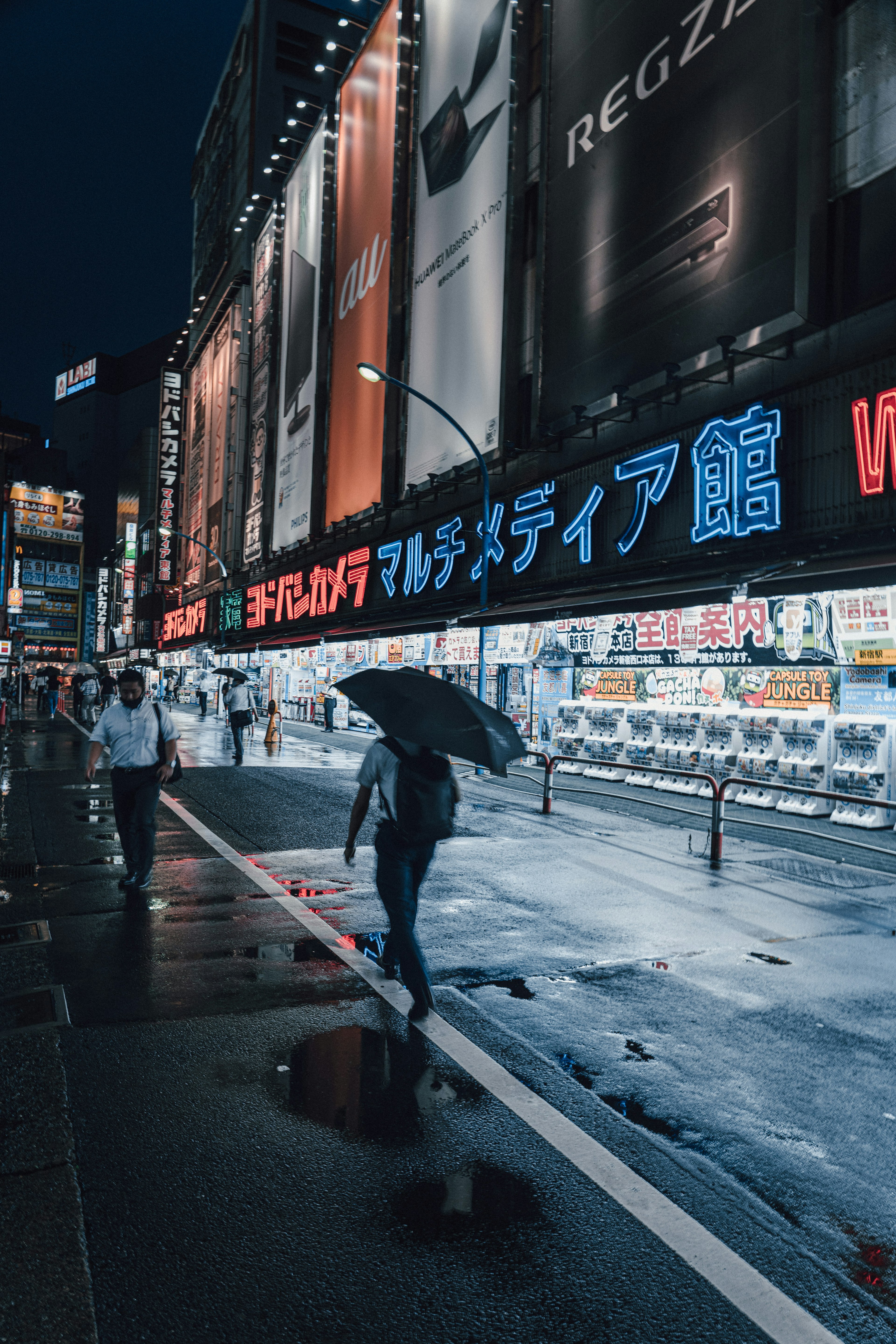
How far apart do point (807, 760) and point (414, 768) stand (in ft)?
35.8

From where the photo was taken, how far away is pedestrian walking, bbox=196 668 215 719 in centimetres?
4950

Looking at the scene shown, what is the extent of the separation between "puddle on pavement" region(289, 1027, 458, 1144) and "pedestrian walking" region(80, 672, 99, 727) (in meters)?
32.9

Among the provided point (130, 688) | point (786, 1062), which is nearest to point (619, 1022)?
point (786, 1062)

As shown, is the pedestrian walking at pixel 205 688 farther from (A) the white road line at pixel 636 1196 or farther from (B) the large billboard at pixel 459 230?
(A) the white road line at pixel 636 1196

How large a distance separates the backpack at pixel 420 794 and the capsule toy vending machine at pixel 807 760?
10.1 meters

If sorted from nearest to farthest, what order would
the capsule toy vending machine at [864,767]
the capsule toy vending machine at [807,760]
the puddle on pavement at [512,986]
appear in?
the puddle on pavement at [512,986] → the capsule toy vending machine at [864,767] → the capsule toy vending machine at [807,760]

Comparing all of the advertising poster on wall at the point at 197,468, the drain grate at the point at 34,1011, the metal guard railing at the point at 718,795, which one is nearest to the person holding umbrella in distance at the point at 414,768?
the metal guard railing at the point at 718,795

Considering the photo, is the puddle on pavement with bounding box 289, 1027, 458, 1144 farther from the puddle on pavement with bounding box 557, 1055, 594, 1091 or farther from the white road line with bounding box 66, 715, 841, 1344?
the puddle on pavement with bounding box 557, 1055, 594, 1091

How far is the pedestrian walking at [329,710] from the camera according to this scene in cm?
3347

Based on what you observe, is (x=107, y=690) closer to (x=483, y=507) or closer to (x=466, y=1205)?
(x=483, y=507)

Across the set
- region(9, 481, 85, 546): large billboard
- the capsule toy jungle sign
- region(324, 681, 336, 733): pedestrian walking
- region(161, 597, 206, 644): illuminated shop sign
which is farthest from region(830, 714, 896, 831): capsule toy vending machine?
region(9, 481, 85, 546): large billboard

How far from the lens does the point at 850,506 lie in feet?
38.1

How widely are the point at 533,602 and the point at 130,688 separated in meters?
10.0

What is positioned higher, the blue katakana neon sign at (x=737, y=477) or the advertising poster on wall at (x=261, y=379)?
the advertising poster on wall at (x=261, y=379)
